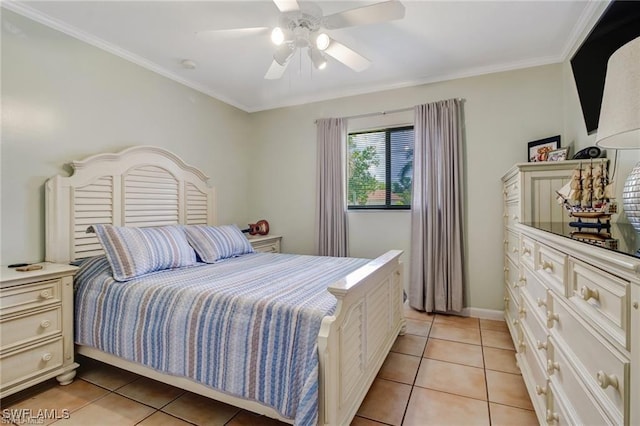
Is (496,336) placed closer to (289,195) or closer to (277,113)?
(289,195)

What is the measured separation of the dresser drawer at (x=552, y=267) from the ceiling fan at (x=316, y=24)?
1.47 meters

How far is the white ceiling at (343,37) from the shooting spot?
2184mm

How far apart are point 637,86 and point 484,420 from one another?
170cm

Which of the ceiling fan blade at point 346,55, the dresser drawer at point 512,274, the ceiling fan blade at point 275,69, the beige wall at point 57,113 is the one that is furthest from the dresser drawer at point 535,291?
the beige wall at point 57,113

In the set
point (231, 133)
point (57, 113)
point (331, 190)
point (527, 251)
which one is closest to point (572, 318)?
point (527, 251)

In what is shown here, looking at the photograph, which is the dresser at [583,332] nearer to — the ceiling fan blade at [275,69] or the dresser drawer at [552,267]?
the dresser drawer at [552,267]

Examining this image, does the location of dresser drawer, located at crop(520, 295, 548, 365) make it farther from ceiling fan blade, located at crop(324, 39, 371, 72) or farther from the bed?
ceiling fan blade, located at crop(324, 39, 371, 72)

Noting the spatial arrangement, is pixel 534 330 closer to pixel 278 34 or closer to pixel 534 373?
pixel 534 373

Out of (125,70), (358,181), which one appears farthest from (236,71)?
(358,181)

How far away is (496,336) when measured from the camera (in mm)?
2736

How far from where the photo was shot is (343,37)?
256 centimetres

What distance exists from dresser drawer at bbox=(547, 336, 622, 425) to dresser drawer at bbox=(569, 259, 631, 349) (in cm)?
22

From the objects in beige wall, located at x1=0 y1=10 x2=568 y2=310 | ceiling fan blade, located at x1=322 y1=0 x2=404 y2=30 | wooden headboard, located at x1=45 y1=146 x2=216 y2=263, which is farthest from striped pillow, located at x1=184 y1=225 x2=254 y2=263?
ceiling fan blade, located at x1=322 y1=0 x2=404 y2=30

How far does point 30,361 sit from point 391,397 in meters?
2.24
